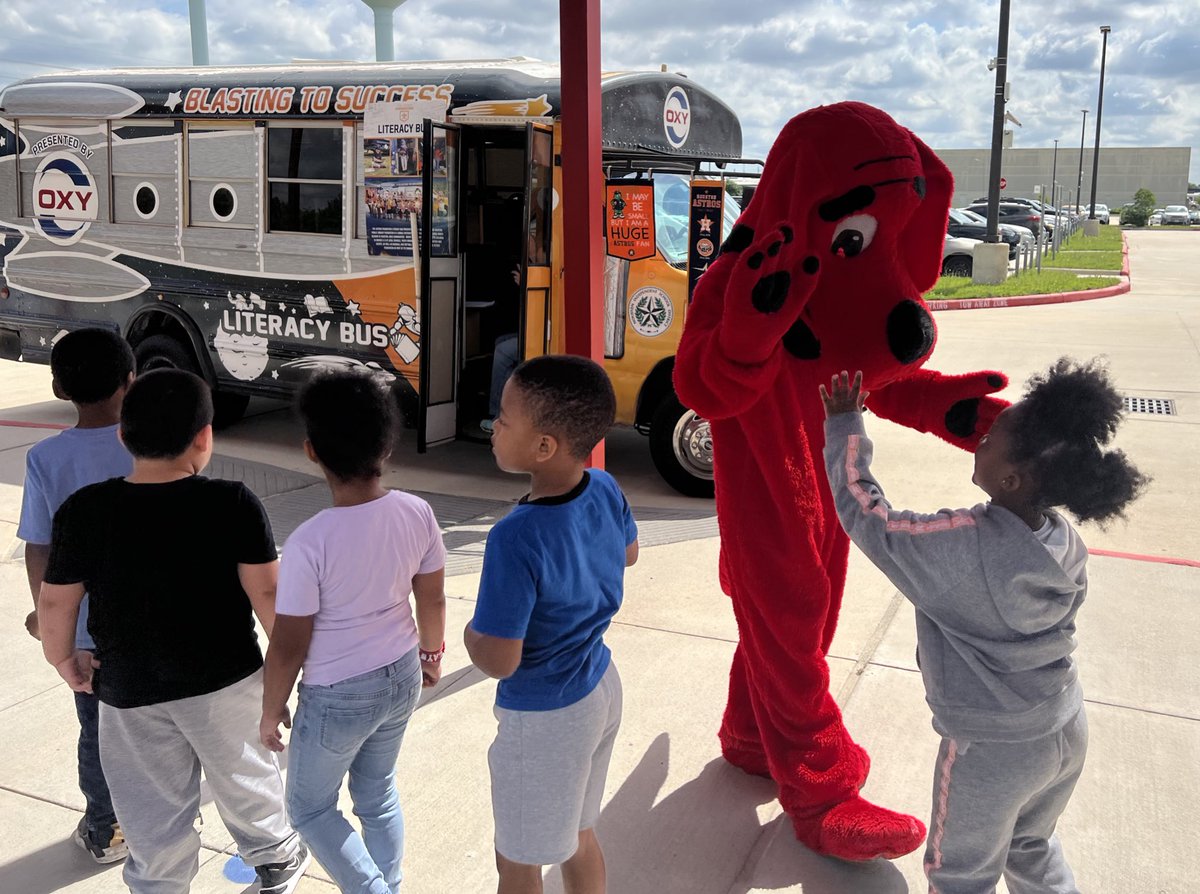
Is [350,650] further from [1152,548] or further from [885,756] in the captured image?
[1152,548]

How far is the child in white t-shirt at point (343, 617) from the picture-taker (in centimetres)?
222

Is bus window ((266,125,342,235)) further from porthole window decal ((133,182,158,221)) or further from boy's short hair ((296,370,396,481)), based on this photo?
boy's short hair ((296,370,396,481))

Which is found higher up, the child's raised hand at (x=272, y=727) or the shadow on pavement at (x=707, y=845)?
the child's raised hand at (x=272, y=727)

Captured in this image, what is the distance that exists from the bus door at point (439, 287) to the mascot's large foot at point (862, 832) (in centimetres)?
416

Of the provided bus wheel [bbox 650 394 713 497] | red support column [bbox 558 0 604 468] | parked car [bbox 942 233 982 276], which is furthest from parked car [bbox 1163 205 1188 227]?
red support column [bbox 558 0 604 468]

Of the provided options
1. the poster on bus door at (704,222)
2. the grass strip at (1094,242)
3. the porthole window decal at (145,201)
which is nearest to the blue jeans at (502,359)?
the poster on bus door at (704,222)

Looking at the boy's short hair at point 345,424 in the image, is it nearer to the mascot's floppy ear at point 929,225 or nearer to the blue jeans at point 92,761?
the blue jeans at point 92,761

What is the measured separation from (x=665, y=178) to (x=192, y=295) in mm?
3512

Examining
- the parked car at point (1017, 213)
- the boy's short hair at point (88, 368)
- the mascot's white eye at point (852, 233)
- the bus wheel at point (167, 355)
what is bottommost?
the bus wheel at point (167, 355)

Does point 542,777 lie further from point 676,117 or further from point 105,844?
point 676,117

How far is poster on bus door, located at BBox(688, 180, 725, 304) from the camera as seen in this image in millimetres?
5824

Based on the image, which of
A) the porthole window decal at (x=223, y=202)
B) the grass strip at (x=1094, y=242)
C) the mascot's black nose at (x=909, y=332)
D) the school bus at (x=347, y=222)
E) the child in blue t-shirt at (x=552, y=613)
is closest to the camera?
the child in blue t-shirt at (x=552, y=613)

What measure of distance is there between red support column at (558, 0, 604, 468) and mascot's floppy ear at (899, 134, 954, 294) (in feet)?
3.21

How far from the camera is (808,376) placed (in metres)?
2.79
